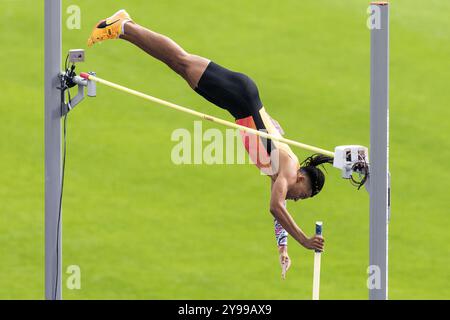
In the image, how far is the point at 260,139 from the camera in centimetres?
2020

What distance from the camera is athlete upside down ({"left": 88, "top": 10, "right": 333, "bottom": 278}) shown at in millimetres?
20047

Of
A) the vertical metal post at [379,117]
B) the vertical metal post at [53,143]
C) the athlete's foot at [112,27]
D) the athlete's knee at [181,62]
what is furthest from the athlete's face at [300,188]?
the vertical metal post at [53,143]

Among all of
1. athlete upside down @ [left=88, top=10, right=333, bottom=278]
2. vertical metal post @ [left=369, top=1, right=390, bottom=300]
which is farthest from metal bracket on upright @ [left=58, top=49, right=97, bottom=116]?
vertical metal post @ [left=369, top=1, right=390, bottom=300]

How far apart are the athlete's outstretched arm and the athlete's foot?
3.16 m

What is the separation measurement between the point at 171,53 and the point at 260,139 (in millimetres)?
1763

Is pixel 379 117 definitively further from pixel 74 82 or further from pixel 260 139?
pixel 74 82

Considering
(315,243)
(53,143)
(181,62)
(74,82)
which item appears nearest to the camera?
(315,243)

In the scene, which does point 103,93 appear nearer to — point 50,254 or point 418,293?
point 418,293

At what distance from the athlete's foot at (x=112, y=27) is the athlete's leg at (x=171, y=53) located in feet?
0.35

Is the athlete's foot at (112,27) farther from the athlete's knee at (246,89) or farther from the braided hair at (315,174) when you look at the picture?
the braided hair at (315,174)

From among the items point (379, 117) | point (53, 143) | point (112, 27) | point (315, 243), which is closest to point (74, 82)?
point (53, 143)

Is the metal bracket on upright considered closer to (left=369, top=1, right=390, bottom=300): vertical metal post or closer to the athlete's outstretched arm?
the athlete's outstretched arm
